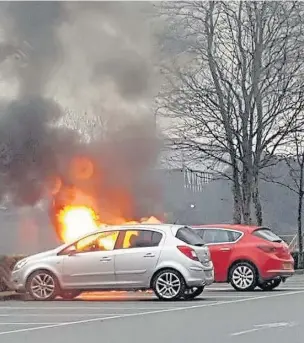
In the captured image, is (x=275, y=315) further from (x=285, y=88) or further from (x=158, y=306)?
(x=285, y=88)

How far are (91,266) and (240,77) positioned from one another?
645 inches

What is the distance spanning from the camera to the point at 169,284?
53.7 feet

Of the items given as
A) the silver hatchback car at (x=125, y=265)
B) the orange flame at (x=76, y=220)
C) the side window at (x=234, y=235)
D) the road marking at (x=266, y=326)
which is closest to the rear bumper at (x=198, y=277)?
the silver hatchback car at (x=125, y=265)

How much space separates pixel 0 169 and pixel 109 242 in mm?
9322

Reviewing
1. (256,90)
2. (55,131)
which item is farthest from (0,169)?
(256,90)

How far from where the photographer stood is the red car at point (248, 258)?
1873 cm

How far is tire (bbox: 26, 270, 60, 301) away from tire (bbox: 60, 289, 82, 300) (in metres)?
0.30

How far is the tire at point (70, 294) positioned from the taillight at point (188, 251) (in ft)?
7.79

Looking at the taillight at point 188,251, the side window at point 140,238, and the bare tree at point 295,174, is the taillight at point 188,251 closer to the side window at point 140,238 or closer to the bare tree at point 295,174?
the side window at point 140,238

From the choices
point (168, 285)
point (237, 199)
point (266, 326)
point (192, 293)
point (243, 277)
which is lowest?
point (266, 326)

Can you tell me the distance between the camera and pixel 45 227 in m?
27.8

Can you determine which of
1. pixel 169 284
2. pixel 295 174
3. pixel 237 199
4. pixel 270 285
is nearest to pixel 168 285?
pixel 169 284

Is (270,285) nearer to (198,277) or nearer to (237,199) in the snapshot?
(198,277)

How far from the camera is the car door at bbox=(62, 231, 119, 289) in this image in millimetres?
16625
